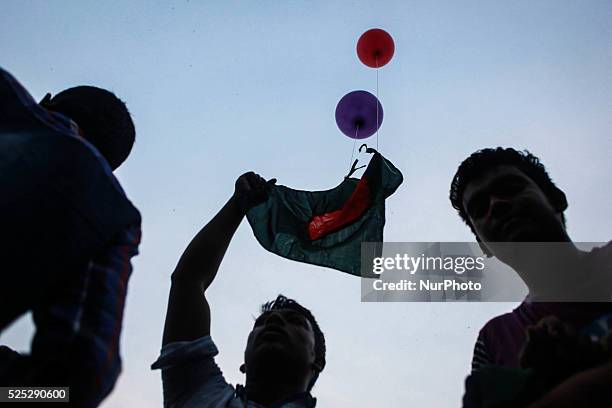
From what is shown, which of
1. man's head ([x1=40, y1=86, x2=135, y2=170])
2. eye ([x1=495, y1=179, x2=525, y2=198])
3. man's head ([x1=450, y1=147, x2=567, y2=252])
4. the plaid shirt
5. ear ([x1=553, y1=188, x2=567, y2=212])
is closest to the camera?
the plaid shirt

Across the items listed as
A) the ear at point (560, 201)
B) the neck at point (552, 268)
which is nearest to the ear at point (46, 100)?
the neck at point (552, 268)

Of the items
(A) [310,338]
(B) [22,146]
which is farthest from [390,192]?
(B) [22,146]

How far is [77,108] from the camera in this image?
2.02 m

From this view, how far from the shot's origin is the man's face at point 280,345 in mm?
3328

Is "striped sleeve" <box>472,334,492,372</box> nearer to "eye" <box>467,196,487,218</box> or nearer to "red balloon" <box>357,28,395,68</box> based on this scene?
"eye" <box>467,196,487,218</box>

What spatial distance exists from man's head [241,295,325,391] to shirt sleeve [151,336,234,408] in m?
0.36

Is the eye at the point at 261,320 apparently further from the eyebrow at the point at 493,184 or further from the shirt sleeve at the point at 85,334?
the shirt sleeve at the point at 85,334

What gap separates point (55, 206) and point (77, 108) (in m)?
0.83

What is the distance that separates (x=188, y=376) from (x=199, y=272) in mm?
675

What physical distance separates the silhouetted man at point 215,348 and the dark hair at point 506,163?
162 cm

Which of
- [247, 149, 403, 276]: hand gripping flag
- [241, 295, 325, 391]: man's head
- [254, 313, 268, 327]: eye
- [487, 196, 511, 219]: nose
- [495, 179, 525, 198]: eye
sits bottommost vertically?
[241, 295, 325, 391]: man's head

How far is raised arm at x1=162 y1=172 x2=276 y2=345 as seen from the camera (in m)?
3.04

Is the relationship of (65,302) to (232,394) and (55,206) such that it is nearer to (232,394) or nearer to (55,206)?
(55,206)

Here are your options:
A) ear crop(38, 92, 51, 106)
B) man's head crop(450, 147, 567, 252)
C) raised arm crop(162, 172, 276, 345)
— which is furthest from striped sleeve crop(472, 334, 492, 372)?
ear crop(38, 92, 51, 106)
